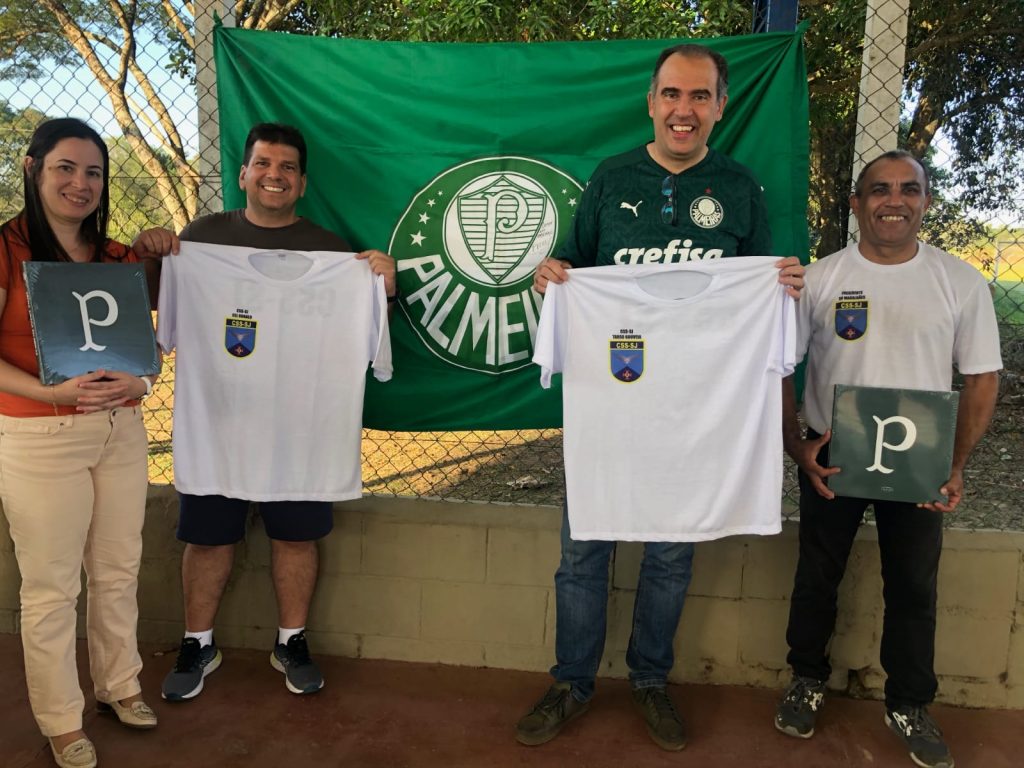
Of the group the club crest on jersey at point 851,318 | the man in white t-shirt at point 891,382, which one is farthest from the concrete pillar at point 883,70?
the club crest on jersey at point 851,318

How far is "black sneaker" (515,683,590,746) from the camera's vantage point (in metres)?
2.77

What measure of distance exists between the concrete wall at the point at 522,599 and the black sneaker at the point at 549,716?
0.41 meters

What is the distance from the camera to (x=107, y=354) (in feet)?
7.82

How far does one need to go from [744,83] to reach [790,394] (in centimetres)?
127

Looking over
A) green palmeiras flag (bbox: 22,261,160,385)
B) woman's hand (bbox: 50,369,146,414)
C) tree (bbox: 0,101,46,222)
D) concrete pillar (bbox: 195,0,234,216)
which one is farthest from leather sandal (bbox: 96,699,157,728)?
tree (bbox: 0,101,46,222)

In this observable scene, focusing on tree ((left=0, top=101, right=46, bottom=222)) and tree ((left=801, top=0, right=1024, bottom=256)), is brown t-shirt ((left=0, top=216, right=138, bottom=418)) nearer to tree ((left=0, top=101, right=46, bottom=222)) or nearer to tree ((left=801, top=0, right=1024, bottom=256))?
tree ((left=0, top=101, right=46, bottom=222))

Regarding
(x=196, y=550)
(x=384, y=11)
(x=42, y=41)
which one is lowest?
(x=196, y=550)

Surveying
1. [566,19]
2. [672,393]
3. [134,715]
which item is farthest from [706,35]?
[134,715]

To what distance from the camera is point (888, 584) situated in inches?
107

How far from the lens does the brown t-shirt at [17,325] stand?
232cm

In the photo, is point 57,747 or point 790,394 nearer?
point 57,747

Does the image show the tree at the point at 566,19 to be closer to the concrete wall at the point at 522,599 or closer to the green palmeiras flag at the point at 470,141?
the green palmeiras flag at the point at 470,141

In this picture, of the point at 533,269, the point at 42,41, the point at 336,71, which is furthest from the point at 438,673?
the point at 42,41

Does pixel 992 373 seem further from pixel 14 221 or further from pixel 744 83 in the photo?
pixel 14 221
